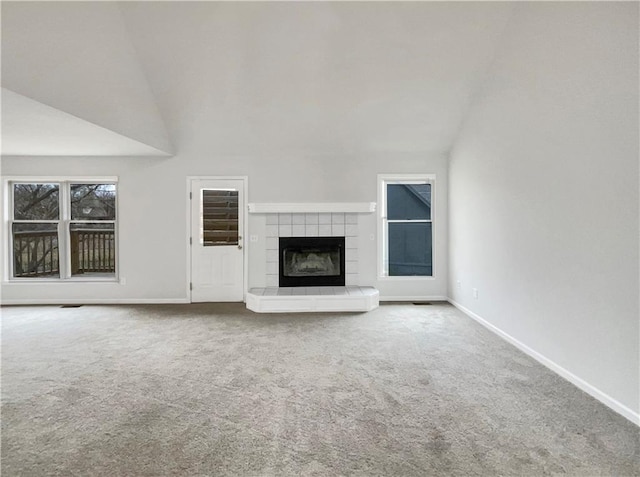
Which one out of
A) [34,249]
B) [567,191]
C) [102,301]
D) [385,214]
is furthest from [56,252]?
[567,191]

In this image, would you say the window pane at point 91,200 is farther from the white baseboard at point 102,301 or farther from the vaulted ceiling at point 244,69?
the white baseboard at point 102,301

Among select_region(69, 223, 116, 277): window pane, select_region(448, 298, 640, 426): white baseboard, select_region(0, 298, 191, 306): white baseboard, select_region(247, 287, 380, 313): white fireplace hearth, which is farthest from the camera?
select_region(69, 223, 116, 277): window pane

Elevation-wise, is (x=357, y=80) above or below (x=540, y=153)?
above

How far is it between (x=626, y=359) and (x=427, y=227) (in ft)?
12.1

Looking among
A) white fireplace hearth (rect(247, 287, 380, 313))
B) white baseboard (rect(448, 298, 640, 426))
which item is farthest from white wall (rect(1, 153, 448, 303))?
white baseboard (rect(448, 298, 640, 426))

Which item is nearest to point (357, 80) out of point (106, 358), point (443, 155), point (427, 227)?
point (443, 155)

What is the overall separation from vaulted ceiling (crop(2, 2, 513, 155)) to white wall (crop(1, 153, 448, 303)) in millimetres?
345

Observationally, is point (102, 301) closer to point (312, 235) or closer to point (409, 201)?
point (312, 235)

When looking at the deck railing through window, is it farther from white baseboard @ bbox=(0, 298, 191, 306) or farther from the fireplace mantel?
the fireplace mantel

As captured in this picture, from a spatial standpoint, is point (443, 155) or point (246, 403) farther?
point (443, 155)

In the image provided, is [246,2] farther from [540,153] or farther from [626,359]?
[626,359]

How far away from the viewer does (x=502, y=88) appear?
3.81m

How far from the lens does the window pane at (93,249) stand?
5707mm

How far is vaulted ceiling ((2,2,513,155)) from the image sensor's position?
3.03m
